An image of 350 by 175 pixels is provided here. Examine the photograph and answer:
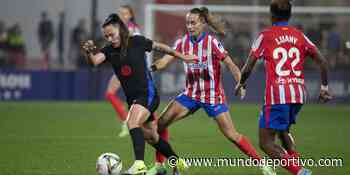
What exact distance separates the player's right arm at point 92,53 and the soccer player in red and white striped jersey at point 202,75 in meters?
1.15

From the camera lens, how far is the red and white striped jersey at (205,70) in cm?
1314

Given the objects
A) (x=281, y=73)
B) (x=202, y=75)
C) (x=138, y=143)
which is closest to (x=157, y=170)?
(x=138, y=143)

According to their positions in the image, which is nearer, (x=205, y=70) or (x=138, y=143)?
(x=138, y=143)

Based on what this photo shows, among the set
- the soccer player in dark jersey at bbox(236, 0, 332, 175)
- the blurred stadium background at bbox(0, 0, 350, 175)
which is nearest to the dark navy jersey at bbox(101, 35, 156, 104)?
the soccer player in dark jersey at bbox(236, 0, 332, 175)

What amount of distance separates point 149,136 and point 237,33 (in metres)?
18.2

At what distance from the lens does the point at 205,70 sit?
43.3 ft

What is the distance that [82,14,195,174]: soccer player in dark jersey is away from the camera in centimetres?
1200

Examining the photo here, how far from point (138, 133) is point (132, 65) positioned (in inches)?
34.2

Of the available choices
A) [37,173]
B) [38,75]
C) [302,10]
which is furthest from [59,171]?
[302,10]

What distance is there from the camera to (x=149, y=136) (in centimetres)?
1248

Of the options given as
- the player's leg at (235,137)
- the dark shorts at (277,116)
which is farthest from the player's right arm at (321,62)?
the player's leg at (235,137)

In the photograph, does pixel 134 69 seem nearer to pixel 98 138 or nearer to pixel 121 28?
pixel 121 28

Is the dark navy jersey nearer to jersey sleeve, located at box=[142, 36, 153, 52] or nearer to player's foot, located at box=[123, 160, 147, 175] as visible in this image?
jersey sleeve, located at box=[142, 36, 153, 52]

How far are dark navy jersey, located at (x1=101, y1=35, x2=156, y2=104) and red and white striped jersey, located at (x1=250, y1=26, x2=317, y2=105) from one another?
154 cm
